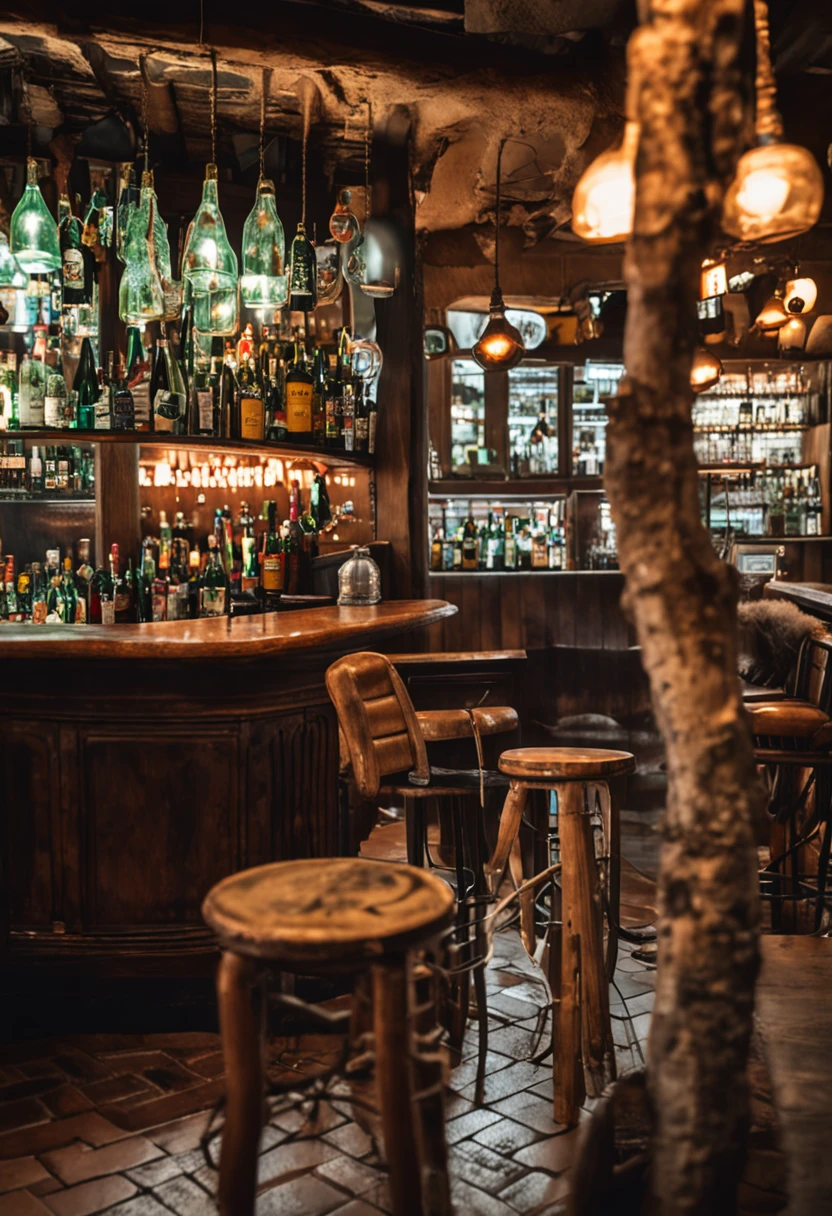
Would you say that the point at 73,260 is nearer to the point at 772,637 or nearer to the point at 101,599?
the point at 101,599

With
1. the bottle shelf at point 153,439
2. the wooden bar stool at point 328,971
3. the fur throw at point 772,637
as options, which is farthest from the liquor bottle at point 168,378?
the wooden bar stool at point 328,971

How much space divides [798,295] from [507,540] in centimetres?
302

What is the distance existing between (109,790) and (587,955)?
5.00ft

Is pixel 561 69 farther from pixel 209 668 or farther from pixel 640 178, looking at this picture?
pixel 640 178

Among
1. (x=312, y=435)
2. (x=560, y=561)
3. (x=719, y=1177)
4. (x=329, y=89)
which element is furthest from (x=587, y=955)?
(x=560, y=561)

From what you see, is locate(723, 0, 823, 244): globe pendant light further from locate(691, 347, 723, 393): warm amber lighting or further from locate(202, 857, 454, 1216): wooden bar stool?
locate(691, 347, 723, 393): warm amber lighting

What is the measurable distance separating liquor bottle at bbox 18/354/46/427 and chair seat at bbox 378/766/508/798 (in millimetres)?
2287

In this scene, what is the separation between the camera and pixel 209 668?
3.17 meters

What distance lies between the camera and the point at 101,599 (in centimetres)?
466

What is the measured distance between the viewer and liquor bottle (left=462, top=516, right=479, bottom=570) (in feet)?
26.7

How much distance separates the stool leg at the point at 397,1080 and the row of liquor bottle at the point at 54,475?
158 inches

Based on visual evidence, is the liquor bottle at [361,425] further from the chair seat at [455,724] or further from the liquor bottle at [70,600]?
the chair seat at [455,724]

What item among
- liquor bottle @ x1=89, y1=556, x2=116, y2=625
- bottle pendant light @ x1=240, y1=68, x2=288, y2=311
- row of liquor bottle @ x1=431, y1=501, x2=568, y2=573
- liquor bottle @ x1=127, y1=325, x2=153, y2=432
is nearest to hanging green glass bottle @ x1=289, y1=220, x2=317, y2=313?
bottle pendant light @ x1=240, y1=68, x2=288, y2=311

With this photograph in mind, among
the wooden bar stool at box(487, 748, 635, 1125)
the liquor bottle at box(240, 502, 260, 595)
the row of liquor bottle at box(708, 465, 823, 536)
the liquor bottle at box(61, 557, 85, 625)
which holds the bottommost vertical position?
the wooden bar stool at box(487, 748, 635, 1125)
